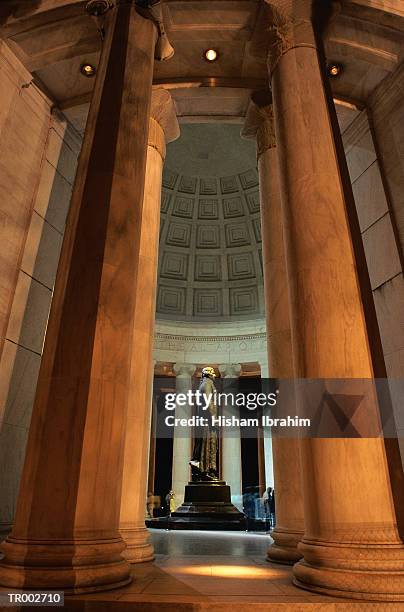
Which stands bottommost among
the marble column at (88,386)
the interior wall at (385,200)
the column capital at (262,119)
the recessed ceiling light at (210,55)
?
the marble column at (88,386)

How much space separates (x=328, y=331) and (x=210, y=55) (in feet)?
66.0

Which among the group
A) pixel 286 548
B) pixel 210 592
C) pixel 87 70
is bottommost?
pixel 210 592

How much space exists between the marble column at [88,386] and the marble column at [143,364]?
608cm

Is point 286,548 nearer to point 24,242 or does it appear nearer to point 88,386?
point 88,386

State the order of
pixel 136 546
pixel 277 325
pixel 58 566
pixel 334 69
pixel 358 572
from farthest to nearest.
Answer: pixel 334 69
pixel 277 325
pixel 136 546
pixel 358 572
pixel 58 566

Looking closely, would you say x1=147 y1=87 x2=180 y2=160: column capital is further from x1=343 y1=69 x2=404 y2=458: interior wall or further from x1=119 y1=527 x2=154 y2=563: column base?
x1=119 y1=527 x2=154 y2=563: column base

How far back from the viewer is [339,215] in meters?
14.5

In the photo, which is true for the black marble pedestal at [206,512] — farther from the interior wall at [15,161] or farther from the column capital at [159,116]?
the column capital at [159,116]

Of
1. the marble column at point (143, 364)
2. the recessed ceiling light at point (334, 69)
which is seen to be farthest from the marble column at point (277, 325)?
the marble column at point (143, 364)

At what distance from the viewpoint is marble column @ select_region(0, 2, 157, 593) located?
399 inches

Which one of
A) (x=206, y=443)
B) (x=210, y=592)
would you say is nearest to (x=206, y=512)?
(x=206, y=443)

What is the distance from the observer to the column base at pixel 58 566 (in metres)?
9.64

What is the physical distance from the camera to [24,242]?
76.9 feet

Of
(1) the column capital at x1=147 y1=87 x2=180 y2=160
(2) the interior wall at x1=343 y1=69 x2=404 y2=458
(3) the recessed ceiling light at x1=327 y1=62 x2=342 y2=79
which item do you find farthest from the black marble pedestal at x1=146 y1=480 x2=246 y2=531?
(3) the recessed ceiling light at x1=327 y1=62 x2=342 y2=79
